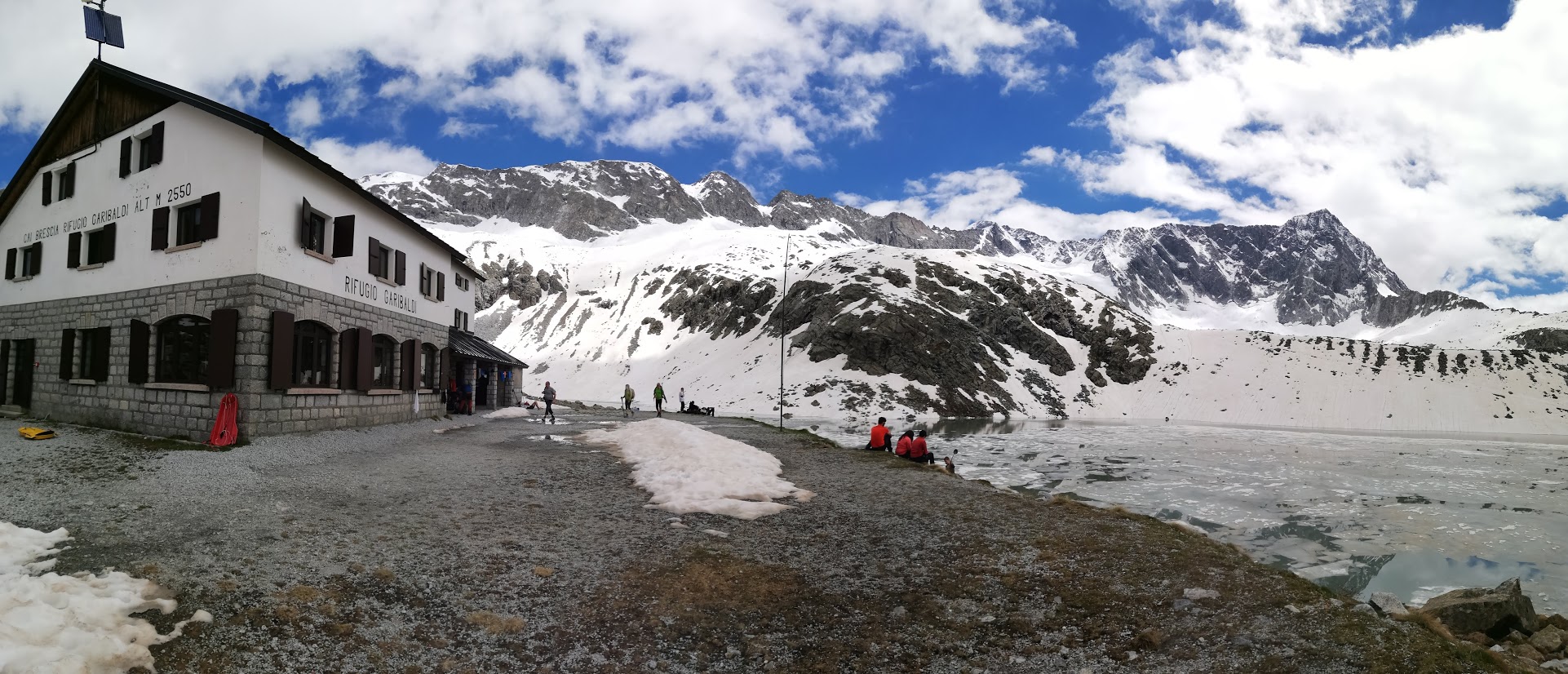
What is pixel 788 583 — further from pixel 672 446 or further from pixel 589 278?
pixel 589 278

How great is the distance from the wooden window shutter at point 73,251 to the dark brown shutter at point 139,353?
5.04 meters

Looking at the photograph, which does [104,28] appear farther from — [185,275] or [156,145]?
[185,275]

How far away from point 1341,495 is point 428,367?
34.7 metres

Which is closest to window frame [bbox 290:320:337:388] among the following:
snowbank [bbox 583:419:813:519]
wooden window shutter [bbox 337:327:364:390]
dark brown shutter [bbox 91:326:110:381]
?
wooden window shutter [bbox 337:327:364:390]

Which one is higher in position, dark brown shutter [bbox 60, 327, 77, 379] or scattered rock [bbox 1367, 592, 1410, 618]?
dark brown shutter [bbox 60, 327, 77, 379]

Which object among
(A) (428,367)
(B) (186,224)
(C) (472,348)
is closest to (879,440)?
(A) (428,367)

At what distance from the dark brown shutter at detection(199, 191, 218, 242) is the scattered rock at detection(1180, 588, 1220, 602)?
956 inches

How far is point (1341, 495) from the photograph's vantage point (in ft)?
68.1

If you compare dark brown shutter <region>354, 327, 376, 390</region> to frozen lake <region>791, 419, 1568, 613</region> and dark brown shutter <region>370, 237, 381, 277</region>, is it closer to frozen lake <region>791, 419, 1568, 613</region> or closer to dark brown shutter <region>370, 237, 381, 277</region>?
dark brown shutter <region>370, 237, 381, 277</region>

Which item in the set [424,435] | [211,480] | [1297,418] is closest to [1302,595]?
[211,480]

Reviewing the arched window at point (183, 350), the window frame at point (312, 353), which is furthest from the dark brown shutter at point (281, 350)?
the arched window at point (183, 350)

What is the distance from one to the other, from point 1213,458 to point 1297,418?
5556cm

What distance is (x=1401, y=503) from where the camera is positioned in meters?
19.5

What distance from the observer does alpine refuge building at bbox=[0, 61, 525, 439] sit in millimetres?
19312
